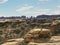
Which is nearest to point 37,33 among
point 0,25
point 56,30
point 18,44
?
point 18,44

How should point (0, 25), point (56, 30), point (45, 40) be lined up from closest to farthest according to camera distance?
point (45, 40)
point (56, 30)
point (0, 25)

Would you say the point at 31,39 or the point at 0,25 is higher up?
the point at 31,39

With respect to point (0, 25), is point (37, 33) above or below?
above

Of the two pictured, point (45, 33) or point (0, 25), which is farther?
point (0, 25)

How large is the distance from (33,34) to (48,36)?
1.75 meters

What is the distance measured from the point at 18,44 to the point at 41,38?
9.17ft

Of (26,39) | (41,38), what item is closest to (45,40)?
(41,38)

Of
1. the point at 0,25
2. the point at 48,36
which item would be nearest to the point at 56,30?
the point at 48,36

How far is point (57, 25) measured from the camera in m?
38.6

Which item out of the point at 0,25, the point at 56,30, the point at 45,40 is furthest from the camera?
the point at 0,25

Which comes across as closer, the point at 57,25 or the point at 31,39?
the point at 31,39

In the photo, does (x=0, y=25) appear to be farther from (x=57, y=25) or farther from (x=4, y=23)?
(x=57, y=25)

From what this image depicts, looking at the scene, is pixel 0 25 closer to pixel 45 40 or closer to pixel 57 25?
pixel 57 25

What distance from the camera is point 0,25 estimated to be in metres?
86.6
